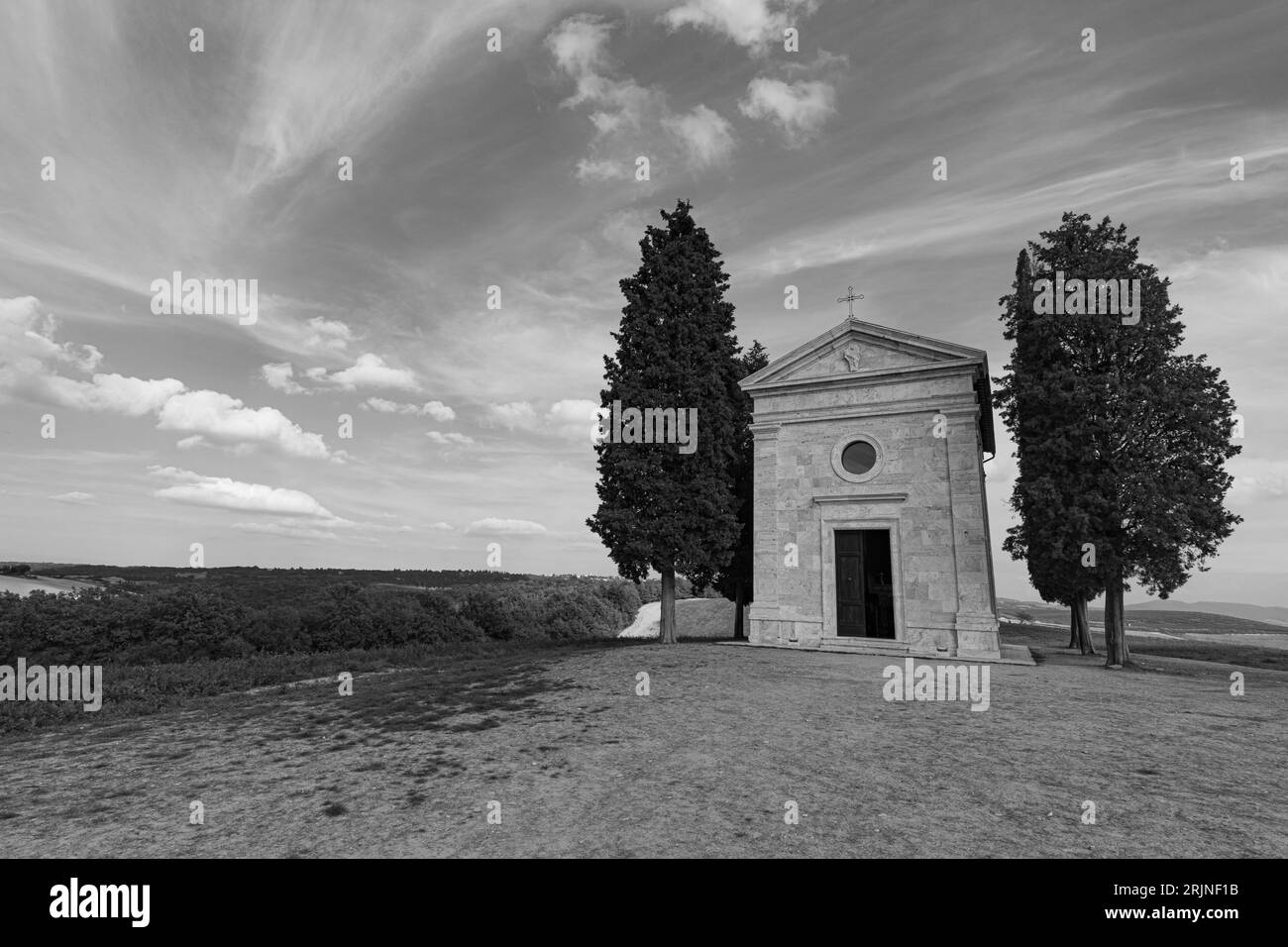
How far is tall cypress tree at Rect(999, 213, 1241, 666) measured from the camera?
15.1 m

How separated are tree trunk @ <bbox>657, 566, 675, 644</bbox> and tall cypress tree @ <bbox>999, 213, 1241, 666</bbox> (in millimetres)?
11000

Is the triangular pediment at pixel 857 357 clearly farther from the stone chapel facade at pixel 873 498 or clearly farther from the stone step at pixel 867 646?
the stone step at pixel 867 646

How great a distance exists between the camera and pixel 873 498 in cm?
1806

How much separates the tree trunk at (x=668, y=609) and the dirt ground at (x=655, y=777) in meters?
8.39

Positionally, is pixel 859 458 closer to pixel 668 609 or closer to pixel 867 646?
pixel 867 646

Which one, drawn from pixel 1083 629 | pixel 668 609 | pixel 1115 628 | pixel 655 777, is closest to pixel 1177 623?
pixel 1083 629

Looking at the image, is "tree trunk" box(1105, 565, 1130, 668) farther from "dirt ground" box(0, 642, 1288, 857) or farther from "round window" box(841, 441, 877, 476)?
"round window" box(841, 441, 877, 476)

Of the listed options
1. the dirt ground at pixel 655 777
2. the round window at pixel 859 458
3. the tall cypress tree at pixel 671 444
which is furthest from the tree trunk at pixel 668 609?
the dirt ground at pixel 655 777

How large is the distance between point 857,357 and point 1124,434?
24.2 feet

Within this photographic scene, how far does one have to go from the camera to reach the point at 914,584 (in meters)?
17.1
